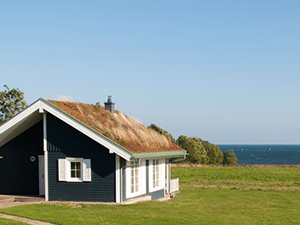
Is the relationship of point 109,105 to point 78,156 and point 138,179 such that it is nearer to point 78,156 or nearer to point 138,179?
point 138,179

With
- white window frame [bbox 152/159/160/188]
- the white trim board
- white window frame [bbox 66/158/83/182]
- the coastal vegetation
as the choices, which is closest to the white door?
white window frame [bbox 66/158/83/182]

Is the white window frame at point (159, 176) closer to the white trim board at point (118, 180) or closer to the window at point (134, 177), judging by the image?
the window at point (134, 177)

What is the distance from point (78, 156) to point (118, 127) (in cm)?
356

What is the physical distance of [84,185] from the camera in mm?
26250

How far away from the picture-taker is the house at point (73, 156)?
25.8 m

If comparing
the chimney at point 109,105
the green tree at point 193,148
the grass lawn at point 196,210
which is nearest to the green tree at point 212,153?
the green tree at point 193,148

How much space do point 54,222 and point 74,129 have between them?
7881mm

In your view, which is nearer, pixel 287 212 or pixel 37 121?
pixel 287 212

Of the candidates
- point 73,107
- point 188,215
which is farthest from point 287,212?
point 73,107

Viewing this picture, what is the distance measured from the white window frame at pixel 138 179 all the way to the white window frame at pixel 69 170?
194 cm

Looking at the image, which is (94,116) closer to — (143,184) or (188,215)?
(143,184)

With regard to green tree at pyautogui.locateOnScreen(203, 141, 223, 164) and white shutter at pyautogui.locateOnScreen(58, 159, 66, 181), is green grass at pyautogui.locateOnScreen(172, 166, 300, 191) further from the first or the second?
green tree at pyautogui.locateOnScreen(203, 141, 223, 164)

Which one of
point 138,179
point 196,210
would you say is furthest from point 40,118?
point 196,210

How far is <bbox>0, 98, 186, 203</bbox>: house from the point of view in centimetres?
2584
